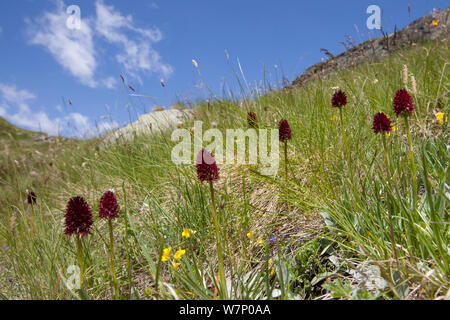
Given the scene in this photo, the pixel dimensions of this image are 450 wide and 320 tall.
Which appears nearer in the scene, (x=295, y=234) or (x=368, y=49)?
(x=295, y=234)

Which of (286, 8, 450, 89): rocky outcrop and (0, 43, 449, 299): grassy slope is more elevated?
(286, 8, 450, 89): rocky outcrop

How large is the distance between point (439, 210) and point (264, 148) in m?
1.43

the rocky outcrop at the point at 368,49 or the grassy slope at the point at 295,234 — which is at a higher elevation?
the rocky outcrop at the point at 368,49

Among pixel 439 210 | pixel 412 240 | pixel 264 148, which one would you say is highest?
pixel 264 148

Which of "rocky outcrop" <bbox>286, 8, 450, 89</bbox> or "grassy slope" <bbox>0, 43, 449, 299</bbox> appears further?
"rocky outcrop" <bbox>286, 8, 450, 89</bbox>

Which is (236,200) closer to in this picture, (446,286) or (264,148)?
(264,148)

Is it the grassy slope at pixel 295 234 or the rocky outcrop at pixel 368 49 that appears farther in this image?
the rocky outcrop at pixel 368 49

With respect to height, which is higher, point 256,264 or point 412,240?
point 412,240

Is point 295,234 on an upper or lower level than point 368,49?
lower
